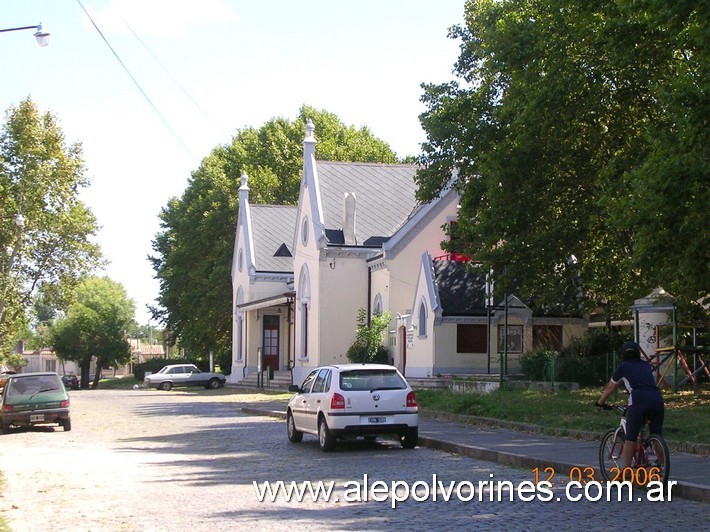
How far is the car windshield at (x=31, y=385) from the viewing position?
86.4 feet

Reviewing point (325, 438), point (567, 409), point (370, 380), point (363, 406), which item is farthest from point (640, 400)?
point (567, 409)

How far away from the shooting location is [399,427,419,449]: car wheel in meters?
18.7

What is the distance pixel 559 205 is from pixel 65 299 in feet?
126

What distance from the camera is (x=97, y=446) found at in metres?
21.1

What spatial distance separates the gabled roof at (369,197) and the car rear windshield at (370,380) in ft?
99.0

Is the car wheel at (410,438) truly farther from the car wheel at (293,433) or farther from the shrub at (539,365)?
the shrub at (539,365)

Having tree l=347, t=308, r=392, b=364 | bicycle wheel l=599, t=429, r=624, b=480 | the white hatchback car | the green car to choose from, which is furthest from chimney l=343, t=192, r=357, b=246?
bicycle wheel l=599, t=429, r=624, b=480

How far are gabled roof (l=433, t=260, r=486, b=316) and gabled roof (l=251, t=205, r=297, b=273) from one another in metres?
17.9

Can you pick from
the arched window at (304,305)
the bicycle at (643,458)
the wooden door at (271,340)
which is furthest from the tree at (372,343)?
the bicycle at (643,458)

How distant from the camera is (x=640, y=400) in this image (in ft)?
38.5

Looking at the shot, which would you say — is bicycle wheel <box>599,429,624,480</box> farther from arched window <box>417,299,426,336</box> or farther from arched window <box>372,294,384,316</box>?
arched window <box>372,294,384,316</box>

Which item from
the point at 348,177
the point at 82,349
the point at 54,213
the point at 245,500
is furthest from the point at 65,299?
the point at 245,500

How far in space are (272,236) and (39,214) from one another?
45.0ft

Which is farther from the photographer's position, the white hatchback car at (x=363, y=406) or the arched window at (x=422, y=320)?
the arched window at (x=422, y=320)
